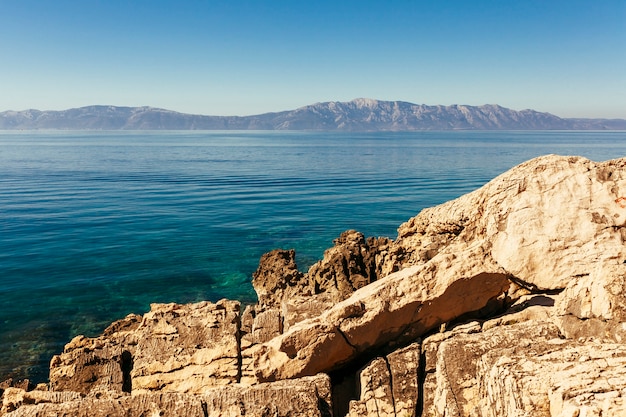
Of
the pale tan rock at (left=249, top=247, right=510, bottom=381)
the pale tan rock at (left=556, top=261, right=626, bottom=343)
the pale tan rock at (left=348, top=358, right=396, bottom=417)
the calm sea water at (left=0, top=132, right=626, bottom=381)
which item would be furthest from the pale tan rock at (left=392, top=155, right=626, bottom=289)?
the calm sea water at (left=0, top=132, right=626, bottom=381)

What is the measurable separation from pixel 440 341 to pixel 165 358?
5441 mm

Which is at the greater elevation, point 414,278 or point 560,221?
point 560,221

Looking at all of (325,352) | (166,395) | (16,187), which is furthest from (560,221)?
(16,187)

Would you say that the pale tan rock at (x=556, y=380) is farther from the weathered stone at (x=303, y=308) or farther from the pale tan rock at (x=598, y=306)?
the weathered stone at (x=303, y=308)

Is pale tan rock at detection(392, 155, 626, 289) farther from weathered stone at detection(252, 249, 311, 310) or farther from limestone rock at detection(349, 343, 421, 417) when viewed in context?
weathered stone at detection(252, 249, 311, 310)

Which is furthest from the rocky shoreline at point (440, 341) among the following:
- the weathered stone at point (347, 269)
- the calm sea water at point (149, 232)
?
the calm sea water at point (149, 232)

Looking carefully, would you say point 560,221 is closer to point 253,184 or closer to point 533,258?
point 533,258

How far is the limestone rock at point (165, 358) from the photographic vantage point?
8484mm

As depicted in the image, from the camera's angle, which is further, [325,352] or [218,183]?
[218,183]

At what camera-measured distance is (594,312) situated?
7090mm

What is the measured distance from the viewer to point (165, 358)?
8.74 meters

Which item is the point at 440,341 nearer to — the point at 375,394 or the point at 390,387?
the point at 390,387

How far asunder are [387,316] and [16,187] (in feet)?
179

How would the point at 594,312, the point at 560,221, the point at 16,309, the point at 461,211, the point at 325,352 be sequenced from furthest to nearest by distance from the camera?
the point at 16,309 < the point at 461,211 < the point at 560,221 < the point at 325,352 < the point at 594,312
